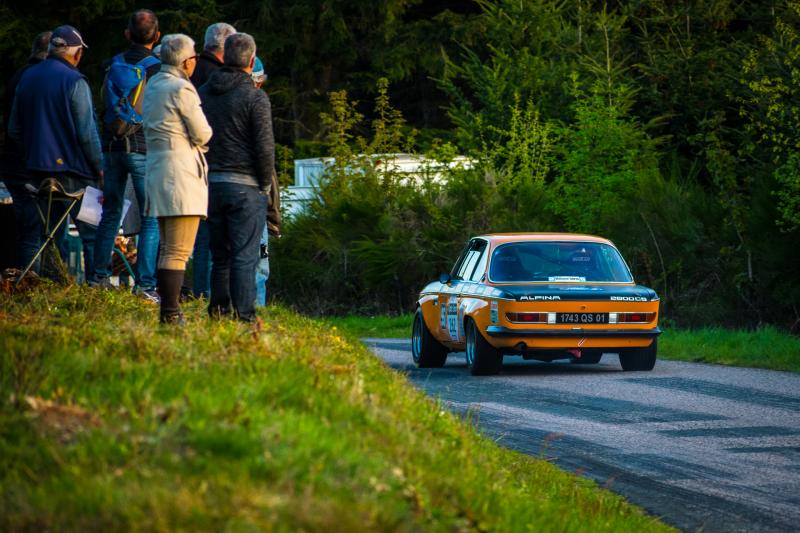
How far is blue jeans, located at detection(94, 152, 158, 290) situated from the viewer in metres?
12.7

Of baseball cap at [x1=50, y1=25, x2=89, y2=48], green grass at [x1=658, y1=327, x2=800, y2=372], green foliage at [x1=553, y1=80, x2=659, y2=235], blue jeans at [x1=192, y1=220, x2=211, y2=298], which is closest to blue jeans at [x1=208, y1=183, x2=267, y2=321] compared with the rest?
blue jeans at [x1=192, y1=220, x2=211, y2=298]

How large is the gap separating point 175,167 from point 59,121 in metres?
2.40

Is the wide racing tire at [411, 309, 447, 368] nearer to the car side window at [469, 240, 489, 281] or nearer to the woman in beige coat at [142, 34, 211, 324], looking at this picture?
the car side window at [469, 240, 489, 281]

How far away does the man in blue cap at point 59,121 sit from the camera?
12.2 m

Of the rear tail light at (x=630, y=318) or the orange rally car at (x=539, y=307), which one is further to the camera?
the rear tail light at (x=630, y=318)

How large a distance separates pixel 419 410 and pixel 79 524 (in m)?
3.46

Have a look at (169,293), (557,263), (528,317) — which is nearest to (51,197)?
(169,293)

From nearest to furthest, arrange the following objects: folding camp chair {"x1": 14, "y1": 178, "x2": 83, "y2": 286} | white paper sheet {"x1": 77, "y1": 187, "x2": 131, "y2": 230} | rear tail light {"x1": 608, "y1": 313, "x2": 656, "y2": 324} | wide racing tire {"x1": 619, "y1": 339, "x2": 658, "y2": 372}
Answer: folding camp chair {"x1": 14, "y1": 178, "x2": 83, "y2": 286} → white paper sheet {"x1": 77, "y1": 187, "x2": 131, "y2": 230} → rear tail light {"x1": 608, "y1": 313, "x2": 656, "y2": 324} → wide racing tire {"x1": 619, "y1": 339, "x2": 658, "y2": 372}

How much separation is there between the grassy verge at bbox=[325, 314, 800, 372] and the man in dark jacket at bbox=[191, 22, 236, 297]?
2366 mm

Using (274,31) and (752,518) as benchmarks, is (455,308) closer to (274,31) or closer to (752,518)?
(752,518)

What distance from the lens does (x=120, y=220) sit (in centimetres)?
1292

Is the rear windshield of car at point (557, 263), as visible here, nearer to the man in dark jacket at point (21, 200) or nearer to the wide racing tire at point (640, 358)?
the wide racing tire at point (640, 358)

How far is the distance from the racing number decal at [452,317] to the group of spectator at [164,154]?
4092 millimetres

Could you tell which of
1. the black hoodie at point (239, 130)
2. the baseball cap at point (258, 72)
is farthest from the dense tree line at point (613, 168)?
the black hoodie at point (239, 130)
